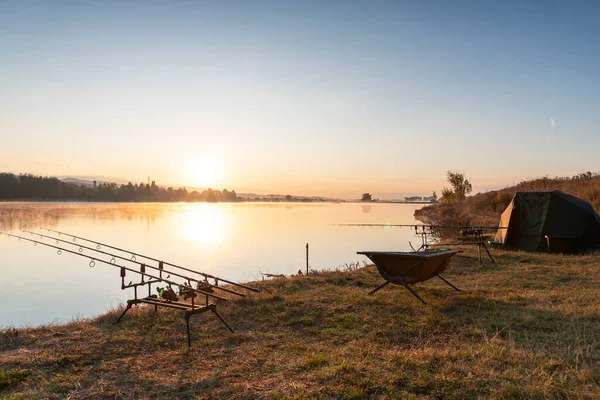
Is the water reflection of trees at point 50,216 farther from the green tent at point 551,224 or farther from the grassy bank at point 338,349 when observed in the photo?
the green tent at point 551,224

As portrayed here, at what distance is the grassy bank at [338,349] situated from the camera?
4.89m

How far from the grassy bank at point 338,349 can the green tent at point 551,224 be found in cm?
807

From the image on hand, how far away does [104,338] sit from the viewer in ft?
24.2

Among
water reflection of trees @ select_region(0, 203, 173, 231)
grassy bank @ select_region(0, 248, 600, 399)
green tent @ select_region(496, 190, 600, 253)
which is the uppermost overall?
green tent @ select_region(496, 190, 600, 253)

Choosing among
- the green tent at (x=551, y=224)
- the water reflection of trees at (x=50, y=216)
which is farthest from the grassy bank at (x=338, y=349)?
the water reflection of trees at (x=50, y=216)

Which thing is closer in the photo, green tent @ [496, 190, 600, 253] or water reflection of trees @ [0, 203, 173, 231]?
green tent @ [496, 190, 600, 253]

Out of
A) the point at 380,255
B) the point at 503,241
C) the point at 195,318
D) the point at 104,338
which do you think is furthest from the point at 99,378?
the point at 503,241

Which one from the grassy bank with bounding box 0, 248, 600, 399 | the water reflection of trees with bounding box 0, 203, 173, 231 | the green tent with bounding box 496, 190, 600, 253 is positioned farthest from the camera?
the water reflection of trees with bounding box 0, 203, 173, 231

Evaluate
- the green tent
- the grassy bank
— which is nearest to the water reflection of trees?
the grassy bank

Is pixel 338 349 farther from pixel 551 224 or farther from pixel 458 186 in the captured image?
pixel 458 186

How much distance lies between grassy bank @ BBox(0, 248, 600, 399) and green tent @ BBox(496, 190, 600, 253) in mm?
8065

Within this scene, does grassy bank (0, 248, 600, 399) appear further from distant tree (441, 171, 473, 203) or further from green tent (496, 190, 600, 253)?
distant tree (441, 171, 473, 203)

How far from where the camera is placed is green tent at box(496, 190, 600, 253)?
17109mm

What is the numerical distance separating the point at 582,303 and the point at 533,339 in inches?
128
